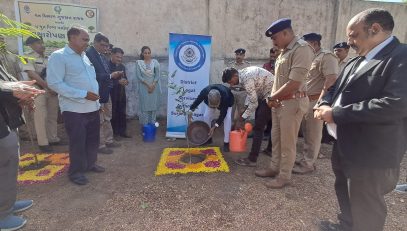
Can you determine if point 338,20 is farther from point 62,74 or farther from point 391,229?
point 62,74

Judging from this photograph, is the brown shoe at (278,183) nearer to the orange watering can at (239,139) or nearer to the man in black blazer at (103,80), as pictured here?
the orange watering can at (239,139)

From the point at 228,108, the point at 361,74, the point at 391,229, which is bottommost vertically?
the point at 391,229

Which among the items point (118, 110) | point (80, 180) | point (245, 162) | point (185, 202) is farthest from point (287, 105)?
point (118, 110)

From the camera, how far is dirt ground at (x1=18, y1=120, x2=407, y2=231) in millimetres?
2887

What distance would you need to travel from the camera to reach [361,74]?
2072 millimetres

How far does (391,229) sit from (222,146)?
10.4 ft

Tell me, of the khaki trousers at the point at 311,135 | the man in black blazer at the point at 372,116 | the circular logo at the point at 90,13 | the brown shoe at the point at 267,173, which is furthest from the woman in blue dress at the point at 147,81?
the man in black blazer at the point at 372,116

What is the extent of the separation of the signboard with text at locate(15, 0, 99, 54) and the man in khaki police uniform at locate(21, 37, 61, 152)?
1237mm

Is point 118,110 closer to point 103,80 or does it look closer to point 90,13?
point 103,80

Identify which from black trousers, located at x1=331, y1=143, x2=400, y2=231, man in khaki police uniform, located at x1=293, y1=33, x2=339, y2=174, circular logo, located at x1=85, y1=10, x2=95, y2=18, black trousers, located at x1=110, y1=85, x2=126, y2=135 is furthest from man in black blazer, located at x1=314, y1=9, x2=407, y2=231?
circular logo, located at x1=85, y1=10, x2=95, y2=18

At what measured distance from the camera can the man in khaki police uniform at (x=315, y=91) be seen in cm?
411

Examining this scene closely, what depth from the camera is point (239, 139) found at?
4738mm

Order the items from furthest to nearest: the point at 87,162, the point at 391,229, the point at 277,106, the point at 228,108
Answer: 1. the point at 228,108
2. the point at 87,162
3. the point at 277,106
4. the point at 391,229

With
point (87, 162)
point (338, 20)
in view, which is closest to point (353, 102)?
point (87, 162)
